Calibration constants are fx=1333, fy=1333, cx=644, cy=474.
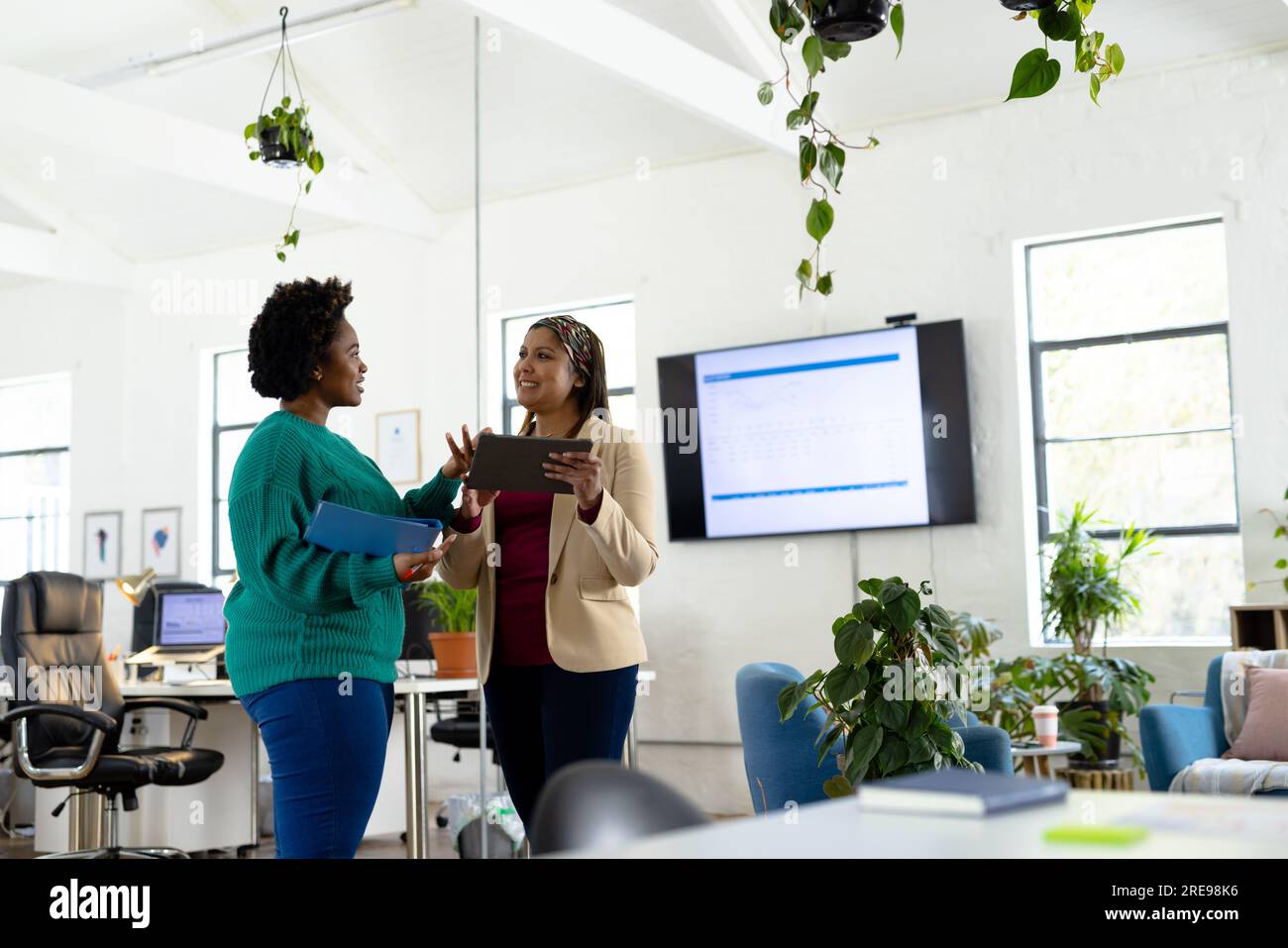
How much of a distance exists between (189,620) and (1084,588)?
3.81 meters

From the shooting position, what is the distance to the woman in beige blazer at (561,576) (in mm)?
2037

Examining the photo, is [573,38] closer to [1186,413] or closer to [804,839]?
[1186,413]

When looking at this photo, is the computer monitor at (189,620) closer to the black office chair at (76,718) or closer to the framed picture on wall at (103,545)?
the black office chair at (76,718)

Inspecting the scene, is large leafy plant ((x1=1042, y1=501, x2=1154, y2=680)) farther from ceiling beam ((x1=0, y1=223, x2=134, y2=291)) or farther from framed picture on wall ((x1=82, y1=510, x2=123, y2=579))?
ceiling beam ((x1=0, y1=223, x2=134, y2=291))

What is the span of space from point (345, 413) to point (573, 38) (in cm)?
343

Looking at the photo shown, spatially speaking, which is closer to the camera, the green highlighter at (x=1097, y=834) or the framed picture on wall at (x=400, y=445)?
the green highlighter at (x=1097, y=834)

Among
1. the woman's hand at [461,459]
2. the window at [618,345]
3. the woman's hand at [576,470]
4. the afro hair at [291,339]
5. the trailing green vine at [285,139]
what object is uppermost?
the trailing green vine at [285,139]

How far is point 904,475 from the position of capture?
6.15 meters

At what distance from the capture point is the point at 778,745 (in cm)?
358

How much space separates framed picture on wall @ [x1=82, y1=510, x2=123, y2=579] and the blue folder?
7.41 metres

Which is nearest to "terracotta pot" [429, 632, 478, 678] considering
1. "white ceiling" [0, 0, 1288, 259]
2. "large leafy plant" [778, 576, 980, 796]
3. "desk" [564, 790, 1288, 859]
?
"large leafy plant" [778, 576, 980, 796]

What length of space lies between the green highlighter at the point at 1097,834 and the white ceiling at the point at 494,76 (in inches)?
193

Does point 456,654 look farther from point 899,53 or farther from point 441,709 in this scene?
point 899,53

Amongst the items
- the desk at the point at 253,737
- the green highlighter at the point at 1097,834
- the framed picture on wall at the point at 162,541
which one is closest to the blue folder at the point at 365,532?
the green highlighter at the point at 1097,834
